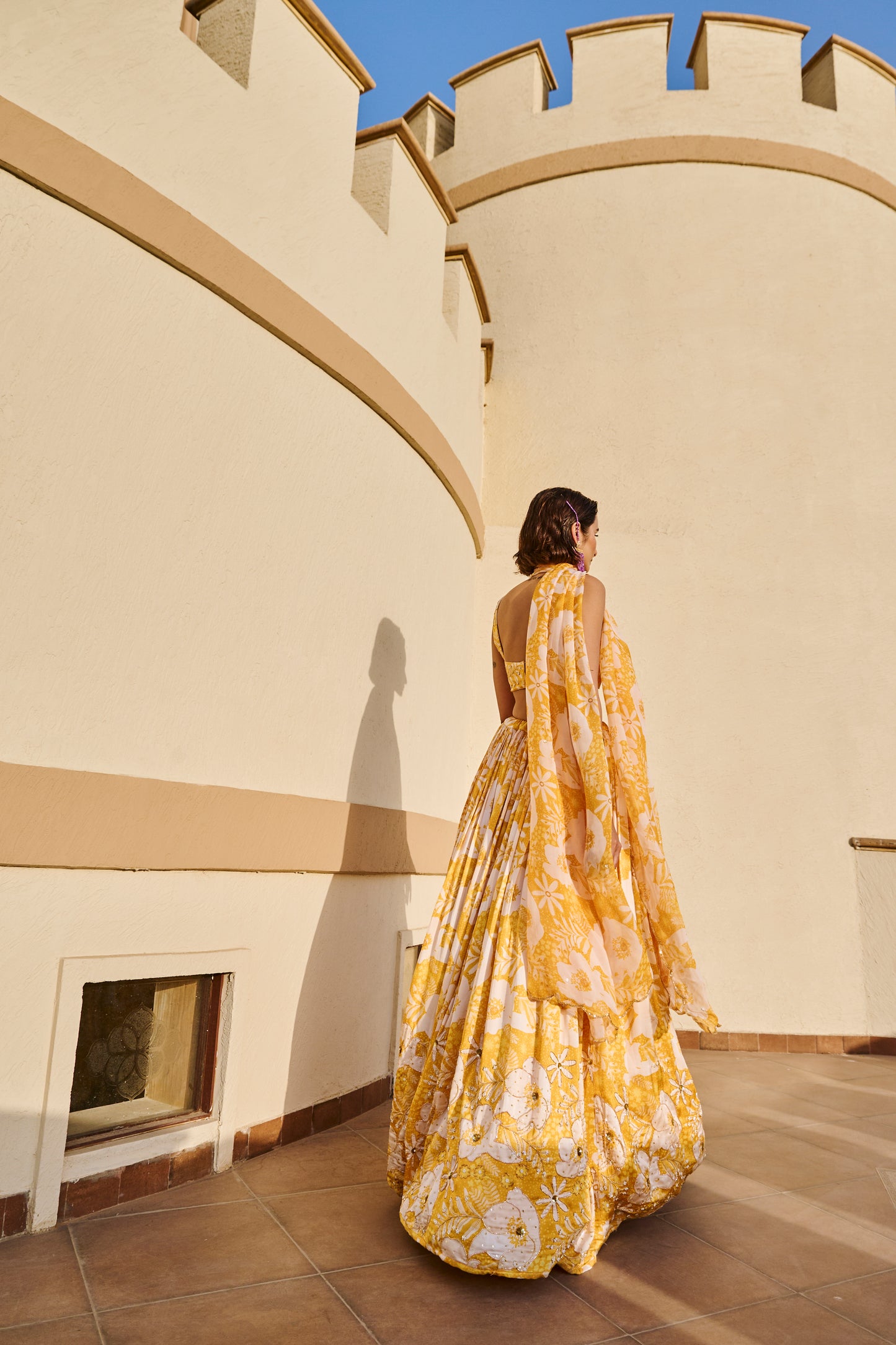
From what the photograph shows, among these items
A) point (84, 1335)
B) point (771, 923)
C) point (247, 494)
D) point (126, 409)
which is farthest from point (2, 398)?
point (771, 923)

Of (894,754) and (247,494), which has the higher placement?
(247,494)

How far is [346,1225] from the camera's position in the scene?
2.28 meters

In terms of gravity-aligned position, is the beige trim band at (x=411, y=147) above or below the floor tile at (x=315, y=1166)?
above

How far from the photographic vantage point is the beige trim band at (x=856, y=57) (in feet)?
18.9

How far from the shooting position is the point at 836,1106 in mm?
3596

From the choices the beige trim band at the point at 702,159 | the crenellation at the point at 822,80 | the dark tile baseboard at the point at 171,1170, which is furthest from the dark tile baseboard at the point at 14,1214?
the crenellation at the point at 822,80

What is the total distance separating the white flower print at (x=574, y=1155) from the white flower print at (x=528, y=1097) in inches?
2.8

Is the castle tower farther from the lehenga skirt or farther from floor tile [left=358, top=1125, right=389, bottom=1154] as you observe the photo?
the lehenga skirt

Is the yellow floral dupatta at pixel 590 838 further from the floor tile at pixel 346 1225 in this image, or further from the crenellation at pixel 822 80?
the crenellation at pixel 822 80

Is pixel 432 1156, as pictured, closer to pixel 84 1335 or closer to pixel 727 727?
pixel 84 1335

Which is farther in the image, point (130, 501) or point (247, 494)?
point (247, 494)

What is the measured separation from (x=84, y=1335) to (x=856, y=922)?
167 inches

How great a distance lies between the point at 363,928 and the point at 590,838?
1.33 meters

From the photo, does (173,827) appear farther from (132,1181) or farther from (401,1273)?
(401,1273)
